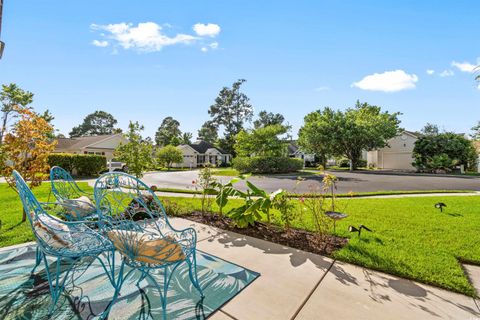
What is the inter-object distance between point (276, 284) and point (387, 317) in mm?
1169

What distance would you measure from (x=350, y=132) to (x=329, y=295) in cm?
2740

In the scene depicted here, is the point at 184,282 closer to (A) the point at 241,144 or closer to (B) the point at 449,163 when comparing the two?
(A) the point at 241,144

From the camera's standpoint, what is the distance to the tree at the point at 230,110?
160 ft

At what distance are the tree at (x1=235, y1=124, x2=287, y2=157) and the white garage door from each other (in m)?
17.6

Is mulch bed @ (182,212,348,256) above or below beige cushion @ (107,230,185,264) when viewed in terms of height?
below

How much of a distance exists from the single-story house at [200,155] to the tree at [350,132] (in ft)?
69.8

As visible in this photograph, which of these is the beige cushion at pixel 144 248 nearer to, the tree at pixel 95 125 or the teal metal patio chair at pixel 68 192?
the teal metal patio chair at pixel 68 192

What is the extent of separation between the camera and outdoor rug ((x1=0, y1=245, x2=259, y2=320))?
2182 mm

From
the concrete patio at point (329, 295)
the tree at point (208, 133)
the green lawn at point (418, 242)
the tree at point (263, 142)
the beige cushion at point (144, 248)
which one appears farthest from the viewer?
the tree at point (208, 133)

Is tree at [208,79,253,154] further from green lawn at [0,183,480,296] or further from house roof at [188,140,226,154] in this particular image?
green lawn at [0,183,480,296]

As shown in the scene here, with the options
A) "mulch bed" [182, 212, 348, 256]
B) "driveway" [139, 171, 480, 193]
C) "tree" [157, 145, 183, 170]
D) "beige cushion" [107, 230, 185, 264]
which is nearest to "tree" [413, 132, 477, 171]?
"driveway" [139, 171, 480, 193]

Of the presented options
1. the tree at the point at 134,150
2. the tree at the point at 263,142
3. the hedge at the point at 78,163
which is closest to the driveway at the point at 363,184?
the tree at the point at 134,150

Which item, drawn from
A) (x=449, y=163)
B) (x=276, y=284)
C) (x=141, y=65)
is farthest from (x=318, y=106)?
(x=276, y=284)

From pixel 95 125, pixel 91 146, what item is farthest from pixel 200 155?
pixel 95 125
